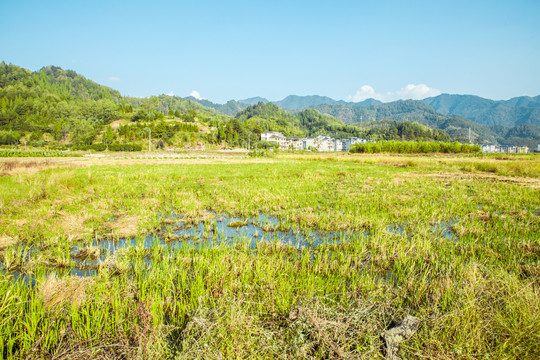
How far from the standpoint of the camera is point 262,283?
158 inches

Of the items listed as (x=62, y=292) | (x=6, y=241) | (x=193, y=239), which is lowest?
(x=193, y=239)

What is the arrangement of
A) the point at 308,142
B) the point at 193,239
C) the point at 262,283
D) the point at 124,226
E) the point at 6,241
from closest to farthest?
the point at 262,283
the point at 6,241
the point at 193,239
the point at 124,226
the point at 308,142

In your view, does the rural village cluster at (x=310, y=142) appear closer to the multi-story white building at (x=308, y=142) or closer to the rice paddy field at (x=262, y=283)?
the multi-story white building at (x=308, y=142)

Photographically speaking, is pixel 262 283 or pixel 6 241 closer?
pixel 262 283

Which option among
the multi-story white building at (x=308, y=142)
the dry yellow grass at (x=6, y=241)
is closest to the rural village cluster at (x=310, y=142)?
the multi-story white building at (x=308, y=142)

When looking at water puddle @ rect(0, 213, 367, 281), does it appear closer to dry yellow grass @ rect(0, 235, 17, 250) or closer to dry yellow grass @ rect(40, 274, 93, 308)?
dry yellow grass @ rect(0, 235, 17, 250)

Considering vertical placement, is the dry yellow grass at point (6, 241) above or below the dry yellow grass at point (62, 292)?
below

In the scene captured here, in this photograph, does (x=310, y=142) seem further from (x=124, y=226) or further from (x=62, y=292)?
(x=62, y=292)

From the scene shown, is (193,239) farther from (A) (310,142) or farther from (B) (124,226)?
(A) (310,142)

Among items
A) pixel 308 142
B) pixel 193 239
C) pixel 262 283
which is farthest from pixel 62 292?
pixel 308 142

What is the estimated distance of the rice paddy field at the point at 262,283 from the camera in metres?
2.75

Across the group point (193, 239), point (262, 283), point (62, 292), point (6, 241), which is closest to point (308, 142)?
point (193, 239)

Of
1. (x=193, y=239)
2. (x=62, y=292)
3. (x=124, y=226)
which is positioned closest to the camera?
(x=62, y=292)

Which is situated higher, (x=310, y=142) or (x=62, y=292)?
(x=310, y=142)
